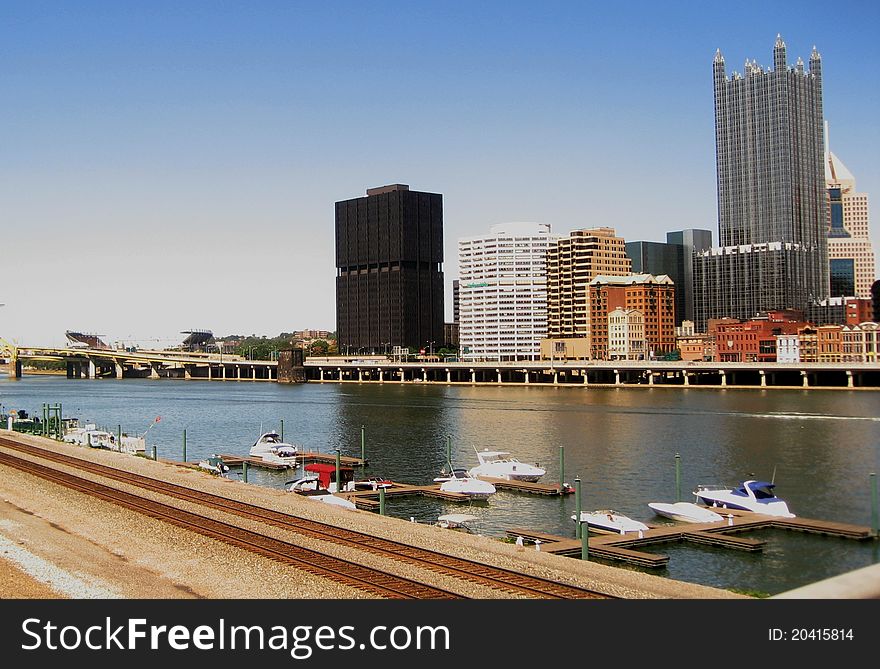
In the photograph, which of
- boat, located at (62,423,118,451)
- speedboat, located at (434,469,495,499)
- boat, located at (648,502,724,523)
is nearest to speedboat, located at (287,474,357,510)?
speedboat, located at (434,469,495,499)

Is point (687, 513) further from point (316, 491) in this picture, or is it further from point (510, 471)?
point (316, 491)

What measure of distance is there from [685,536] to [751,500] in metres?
7.74

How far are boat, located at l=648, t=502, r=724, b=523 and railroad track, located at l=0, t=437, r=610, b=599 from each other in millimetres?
20278

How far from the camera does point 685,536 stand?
43.4 m

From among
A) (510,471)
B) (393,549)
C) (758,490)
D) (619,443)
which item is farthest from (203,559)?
(619,443)

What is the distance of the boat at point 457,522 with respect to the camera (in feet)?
149

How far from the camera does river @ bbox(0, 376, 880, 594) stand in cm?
4219
